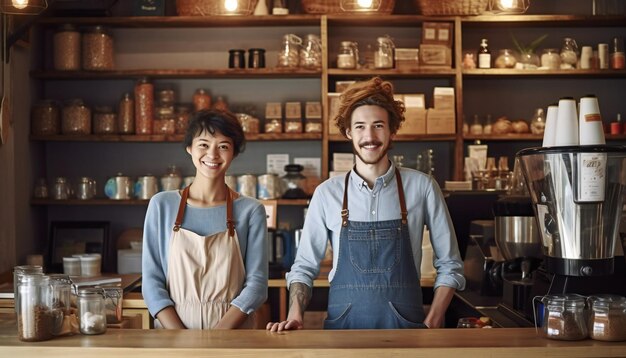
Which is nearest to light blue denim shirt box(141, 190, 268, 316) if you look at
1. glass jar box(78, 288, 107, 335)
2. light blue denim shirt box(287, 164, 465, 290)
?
light blue denim shirt box(287, 164, 465, 290)

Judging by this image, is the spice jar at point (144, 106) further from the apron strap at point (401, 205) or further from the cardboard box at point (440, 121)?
the apron strap at point (401, 205)

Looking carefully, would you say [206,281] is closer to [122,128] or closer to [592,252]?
[592,252]

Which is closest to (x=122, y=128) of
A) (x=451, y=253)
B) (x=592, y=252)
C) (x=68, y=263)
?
(x=68, y=263)

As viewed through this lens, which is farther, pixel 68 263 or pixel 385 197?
pixel 68 263

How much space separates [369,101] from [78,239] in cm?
333

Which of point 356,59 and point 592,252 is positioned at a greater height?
point 356,59

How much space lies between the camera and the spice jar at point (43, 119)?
5.25 meters

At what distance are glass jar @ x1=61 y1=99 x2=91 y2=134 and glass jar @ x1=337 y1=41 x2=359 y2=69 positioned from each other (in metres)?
1.60

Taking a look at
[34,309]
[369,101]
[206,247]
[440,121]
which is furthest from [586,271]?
[440,121]

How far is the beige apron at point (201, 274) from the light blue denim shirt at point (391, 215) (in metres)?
0.20

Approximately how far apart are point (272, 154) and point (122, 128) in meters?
0.96

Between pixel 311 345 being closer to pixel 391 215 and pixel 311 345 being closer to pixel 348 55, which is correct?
pixel 391 215

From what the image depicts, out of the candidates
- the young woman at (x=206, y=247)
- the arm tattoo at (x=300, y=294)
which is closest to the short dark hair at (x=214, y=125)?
the young woman at (x=206, y=247)

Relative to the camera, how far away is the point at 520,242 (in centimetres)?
356
